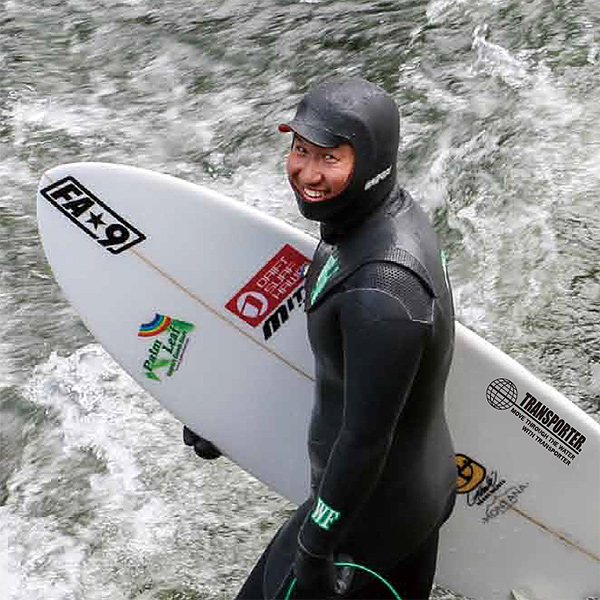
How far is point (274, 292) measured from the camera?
11.1 ft

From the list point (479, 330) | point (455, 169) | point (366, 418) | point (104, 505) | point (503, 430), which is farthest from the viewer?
point (455, 169)

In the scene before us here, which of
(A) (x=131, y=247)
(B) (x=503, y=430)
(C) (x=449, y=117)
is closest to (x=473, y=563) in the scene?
(B) (x=503, y=430)

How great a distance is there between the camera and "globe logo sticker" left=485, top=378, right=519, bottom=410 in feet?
10.9

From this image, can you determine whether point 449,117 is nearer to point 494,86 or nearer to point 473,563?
point 494,86

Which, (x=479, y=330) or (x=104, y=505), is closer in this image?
(x=104, y=505)

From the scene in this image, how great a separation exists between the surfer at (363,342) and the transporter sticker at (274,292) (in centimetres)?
85

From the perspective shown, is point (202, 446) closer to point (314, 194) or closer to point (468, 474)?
point (468, 474)

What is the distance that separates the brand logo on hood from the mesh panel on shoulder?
13 centimetres

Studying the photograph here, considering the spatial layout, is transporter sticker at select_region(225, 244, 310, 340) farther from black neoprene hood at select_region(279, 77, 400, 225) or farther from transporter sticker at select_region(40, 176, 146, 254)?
black neoprene hood at select_region(279, 77, 400, 225)

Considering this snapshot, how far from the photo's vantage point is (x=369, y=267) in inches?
89.6

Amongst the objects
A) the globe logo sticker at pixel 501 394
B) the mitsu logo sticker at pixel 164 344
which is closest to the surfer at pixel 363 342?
the globe logo sticker at pixel 501 394

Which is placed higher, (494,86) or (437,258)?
(437,258)

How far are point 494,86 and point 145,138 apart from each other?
156cm

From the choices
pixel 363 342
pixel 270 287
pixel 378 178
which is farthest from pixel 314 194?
pixel 270 287
